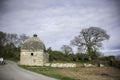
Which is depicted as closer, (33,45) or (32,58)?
(32,58)

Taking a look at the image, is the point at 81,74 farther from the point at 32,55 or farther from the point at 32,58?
the point at 32,55

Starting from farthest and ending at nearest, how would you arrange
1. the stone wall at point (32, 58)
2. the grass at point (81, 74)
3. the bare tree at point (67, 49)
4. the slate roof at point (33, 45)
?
the bare tree at point (67, 49) → the slate roof at point (33, 45) → the stone wall at point (32, 58) → the grass at point (81, 74)

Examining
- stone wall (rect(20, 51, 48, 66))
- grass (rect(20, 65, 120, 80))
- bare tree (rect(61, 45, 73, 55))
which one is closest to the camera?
grass (rect(20, 65, 120, 80))

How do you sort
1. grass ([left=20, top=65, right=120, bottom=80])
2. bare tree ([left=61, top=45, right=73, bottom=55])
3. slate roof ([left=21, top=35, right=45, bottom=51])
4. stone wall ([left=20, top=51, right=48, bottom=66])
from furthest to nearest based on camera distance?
1. bare tree ([left=61, top=45, right=73, bottom=55])
2. slate roof ([left=21, top=35, right=45, bottom=51])
3. stone wall ([left=20, top=51, right=48, bottom=66])
4. grass ([left=20, top=65, right=120, bottom=80])

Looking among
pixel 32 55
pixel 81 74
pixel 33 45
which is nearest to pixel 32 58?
pixel 32 55

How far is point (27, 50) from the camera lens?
27.2 meters

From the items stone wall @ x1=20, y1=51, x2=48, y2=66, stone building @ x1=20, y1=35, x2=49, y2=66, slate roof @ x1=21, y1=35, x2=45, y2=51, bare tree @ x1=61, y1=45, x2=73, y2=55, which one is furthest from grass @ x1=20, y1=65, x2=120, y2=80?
bare tree @ x1=61, y1=45, x2=73, y2=55

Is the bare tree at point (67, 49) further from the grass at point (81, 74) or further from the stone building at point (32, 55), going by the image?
the grass at point (81, 74)

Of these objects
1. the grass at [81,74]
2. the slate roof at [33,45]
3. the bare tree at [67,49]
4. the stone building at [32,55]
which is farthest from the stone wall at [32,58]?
the bare tree at [67,49]

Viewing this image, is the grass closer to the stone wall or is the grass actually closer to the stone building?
the stone wall

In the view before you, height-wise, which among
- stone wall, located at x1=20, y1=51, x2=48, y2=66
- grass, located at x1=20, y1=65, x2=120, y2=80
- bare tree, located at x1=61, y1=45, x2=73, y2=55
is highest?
bare tree, located at x1=61, y1=45, x2=73, y2=55

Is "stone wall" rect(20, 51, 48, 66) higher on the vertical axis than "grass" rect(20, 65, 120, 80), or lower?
higher

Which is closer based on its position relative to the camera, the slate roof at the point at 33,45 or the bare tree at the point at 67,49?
the slate roof at the point at 33,45

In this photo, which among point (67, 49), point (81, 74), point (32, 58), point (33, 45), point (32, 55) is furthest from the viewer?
point (67, 49)
